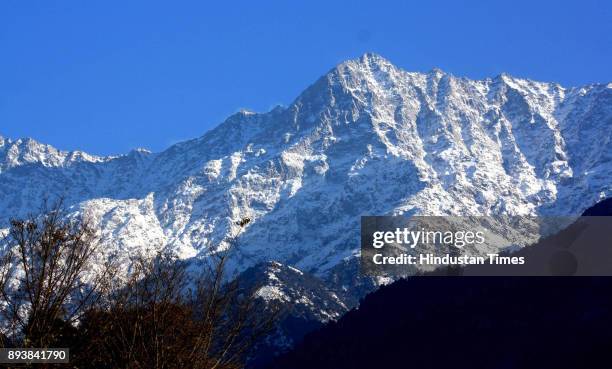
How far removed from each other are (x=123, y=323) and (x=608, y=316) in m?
169

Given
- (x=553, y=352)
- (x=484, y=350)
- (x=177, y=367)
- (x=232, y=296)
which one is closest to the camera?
(x=177, y=367)

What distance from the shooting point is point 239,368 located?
35906mm

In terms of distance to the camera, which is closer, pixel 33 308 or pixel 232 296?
pixel 33 308

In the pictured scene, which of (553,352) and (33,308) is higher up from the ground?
(553,352)

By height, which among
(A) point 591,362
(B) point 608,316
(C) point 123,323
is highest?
(B) point 608,316

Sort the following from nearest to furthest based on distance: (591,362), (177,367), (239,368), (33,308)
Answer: (33,308), (177,367), (239,368), (591,362)

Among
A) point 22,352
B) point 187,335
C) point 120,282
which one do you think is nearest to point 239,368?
point 187,335

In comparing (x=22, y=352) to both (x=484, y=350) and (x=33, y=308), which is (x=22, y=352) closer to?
(x=33, y=308)

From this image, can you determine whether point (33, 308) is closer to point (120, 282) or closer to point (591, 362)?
point (120, 282)

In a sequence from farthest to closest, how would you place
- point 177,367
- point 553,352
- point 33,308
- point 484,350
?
point 484,350, point 553,352, point 177,367, point 33,308

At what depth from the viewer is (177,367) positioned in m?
26.8

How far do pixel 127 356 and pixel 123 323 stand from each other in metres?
3.65

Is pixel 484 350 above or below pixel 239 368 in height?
above

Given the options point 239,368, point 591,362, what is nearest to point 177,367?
point 239,368
